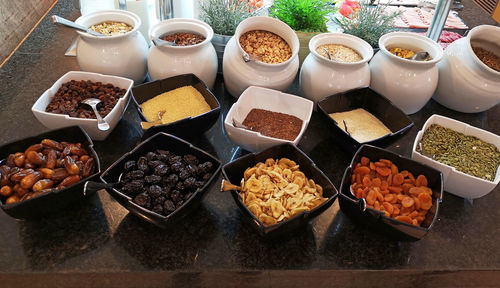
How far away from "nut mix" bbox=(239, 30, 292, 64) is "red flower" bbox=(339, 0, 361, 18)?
502mm

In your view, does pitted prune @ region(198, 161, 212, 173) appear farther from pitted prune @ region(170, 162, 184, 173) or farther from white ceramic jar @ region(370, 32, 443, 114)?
white ceramic jar @ region(370, 32, 443, 114)

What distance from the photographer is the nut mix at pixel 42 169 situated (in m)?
0.98

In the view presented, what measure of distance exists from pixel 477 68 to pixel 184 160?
1109 mm

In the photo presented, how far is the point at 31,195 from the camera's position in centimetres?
97

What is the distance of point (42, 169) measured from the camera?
1.03 metres

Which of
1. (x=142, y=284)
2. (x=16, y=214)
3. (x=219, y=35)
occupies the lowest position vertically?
(x=142, y=284)

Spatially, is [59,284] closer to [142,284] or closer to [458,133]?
[142,284]

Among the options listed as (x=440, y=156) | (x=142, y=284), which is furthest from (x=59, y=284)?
(x=440, y=156)

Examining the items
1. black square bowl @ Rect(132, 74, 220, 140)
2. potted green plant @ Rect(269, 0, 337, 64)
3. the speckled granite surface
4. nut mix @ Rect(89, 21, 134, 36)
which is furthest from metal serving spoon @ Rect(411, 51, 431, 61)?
nut mix @ Rect(89, 21, 134, 36)

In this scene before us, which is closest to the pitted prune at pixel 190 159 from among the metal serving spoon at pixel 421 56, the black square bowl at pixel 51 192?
the black square bowl at pixel 51 192

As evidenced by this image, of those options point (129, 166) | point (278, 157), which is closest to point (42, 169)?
point (129, 166)

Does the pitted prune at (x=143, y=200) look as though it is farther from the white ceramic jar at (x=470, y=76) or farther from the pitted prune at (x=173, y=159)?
the white ceramic jar at (x=470, y=76)

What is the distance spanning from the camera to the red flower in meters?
1.81

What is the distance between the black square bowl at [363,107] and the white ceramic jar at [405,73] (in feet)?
0.24
